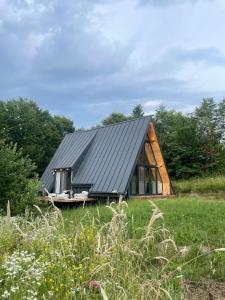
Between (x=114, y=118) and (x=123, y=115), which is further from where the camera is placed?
(x=123, y=115)

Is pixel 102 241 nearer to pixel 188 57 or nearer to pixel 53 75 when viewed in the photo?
pixel 188 57

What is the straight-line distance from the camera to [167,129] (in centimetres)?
3634

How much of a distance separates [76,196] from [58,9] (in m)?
10.4

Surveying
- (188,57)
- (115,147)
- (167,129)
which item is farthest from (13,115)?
(188,57)

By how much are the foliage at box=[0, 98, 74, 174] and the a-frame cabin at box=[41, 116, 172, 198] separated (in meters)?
9.91

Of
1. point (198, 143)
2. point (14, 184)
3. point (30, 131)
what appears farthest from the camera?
point (30, 131)

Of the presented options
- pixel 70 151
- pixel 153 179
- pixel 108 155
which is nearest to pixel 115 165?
pixel 108 155

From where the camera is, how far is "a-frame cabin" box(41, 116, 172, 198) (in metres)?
16.2

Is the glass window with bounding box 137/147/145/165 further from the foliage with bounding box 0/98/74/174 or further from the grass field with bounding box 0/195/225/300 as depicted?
the foliage with bounding box 0/98/74/174

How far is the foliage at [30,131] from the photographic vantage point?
3047 cm

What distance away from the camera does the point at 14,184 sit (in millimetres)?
12773

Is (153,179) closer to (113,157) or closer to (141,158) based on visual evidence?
(141,158)

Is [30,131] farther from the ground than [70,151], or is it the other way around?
[30,131]

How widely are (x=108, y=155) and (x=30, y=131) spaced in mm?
15266
